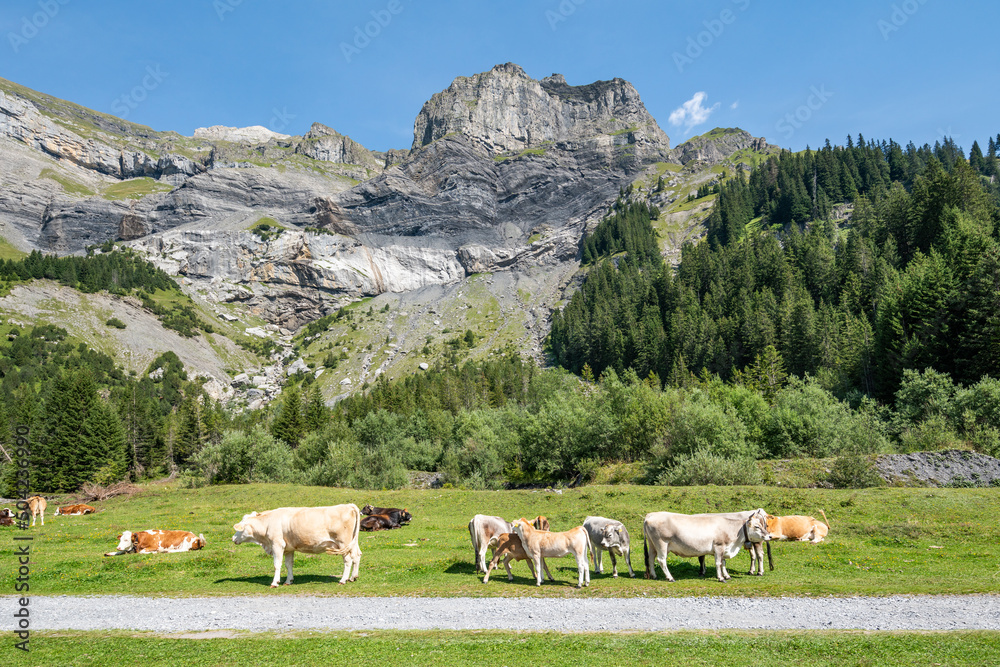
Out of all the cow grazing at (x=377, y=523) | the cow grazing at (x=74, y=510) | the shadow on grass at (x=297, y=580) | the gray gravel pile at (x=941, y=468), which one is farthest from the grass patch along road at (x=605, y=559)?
the gray gravel pile at (x=941, y=468)

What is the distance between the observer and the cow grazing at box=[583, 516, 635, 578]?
1612cm

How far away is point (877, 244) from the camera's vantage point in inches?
4097

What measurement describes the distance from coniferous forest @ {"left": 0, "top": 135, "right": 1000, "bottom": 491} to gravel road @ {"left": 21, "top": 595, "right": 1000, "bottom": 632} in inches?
1029

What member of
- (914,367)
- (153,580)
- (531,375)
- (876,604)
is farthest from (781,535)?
(531,375)

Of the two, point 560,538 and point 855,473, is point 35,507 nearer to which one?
point 560,538

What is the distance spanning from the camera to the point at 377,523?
30859mm

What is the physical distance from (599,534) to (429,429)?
70126 mm

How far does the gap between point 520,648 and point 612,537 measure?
7022 mm

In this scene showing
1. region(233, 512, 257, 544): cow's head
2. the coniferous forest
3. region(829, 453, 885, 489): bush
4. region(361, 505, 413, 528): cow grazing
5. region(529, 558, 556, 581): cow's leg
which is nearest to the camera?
region(233, 512, 257, 544): cow's head

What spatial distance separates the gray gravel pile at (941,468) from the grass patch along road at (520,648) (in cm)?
2996

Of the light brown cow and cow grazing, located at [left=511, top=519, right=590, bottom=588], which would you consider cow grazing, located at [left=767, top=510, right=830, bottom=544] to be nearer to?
cow grazing, located at [left=511, top=519, right=590, bottom=588]

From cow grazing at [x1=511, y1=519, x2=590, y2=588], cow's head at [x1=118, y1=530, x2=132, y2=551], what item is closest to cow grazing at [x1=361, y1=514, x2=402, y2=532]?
cow's head at [x1=118, y1=530, x2=132, y2=551]

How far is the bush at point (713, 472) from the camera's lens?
36.7m

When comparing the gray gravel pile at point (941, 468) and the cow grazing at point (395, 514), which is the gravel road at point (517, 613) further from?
the gray gravel pile at point (941, 468)
